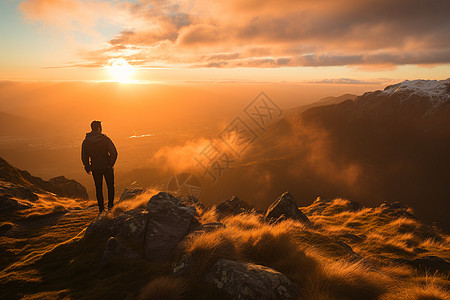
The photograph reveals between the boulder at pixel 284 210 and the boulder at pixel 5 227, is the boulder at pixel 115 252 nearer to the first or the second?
the boulder at pixel 5 227

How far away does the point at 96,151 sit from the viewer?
377 inches

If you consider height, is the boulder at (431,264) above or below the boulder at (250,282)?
below

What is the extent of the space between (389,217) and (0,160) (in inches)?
1617

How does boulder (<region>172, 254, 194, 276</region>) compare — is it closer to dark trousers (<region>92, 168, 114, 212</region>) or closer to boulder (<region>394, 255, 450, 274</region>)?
dark trousers (<region>92, 168, 114, 212</region>)

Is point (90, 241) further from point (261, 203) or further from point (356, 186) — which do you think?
point (356, 186)

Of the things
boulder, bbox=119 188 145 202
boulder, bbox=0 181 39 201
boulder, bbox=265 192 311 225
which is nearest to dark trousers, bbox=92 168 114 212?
boulder, bbox=119 188 145 202

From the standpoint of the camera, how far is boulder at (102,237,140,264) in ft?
19.7

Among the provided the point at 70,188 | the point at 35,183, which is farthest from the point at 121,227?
the point at 70,188

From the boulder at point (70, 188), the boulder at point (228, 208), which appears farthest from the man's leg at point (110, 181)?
the boulder at point (70, 188)

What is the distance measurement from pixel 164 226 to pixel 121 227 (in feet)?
5.13

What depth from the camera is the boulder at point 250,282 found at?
14.2 ft

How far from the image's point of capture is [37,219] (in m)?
11.6

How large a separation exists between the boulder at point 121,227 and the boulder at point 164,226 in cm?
31

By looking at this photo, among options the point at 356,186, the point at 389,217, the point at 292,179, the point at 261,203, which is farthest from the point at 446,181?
the point at 389,217
